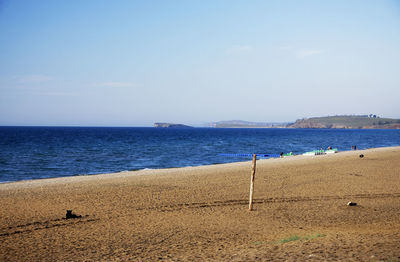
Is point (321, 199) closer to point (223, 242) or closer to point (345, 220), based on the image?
point (345, 220)

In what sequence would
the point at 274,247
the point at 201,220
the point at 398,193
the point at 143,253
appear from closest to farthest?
1. the point at 274,247
2. the point at 143,253
3. the point at 201,220
4. the point at 398,193

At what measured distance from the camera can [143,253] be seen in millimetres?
8273

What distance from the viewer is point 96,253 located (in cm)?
845

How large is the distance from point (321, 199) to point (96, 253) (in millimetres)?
9882

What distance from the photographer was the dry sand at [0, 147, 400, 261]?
7.89 metres

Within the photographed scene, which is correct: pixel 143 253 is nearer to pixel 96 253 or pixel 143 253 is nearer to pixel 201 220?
pixel 96 253

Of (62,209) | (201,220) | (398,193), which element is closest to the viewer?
(201,220)

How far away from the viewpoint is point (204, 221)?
1143 centimetres

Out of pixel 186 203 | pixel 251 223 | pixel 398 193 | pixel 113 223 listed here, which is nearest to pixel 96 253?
pixel 113 223

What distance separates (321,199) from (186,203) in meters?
5.63

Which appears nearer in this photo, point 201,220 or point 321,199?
point 201,220

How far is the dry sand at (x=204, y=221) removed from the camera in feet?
25.9

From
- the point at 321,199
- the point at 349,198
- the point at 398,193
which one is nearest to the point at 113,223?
the point at 321,199

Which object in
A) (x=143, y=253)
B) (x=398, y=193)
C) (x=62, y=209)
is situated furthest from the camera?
(x=398, y=193)
